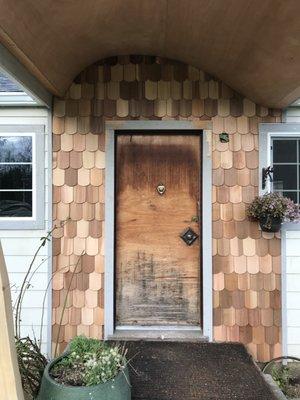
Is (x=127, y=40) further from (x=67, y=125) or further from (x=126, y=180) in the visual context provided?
(x=126, y=180)

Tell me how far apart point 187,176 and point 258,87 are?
3.06 feet

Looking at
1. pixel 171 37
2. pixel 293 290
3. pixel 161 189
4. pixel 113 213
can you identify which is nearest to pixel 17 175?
pixel 113 213

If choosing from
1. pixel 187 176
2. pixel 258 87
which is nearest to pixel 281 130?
pixel 258 87

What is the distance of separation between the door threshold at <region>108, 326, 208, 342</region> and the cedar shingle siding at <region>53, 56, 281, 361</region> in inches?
6.4

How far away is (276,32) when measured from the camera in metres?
2.01

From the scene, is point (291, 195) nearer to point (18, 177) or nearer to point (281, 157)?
point (281, 157)

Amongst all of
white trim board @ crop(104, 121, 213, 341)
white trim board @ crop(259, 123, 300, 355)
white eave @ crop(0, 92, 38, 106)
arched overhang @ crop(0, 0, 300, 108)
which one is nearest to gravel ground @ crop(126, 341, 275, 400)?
white trim board @ crop(104, 121, 213, 341)

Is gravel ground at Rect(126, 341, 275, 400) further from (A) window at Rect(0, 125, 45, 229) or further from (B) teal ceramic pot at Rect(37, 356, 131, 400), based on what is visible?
(A) window at Rect(0, 125, 45, 229)

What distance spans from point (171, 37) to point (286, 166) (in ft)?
4.82

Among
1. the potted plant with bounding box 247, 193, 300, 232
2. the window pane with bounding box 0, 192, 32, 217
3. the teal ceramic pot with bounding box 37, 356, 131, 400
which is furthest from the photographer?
the window pane with bounding box 0, 192, 32, 217

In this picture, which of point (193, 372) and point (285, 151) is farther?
point (285, 151)

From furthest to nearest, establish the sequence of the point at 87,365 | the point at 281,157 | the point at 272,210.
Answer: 1. the point at 281,157
2. the point at 272,210
3. the point at 87,365

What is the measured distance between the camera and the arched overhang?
1.91 metres

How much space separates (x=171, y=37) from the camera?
105 inches
